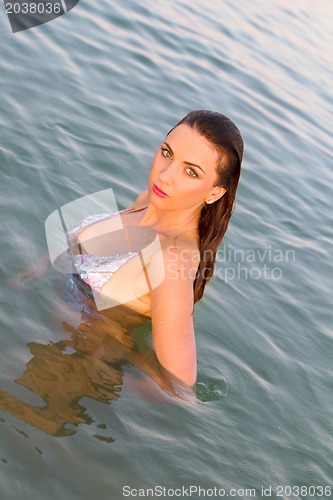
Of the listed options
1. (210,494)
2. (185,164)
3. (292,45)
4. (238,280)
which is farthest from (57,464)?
(292,45)

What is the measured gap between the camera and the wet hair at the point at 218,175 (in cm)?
428

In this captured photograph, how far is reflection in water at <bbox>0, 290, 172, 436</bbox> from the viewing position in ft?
13.6
